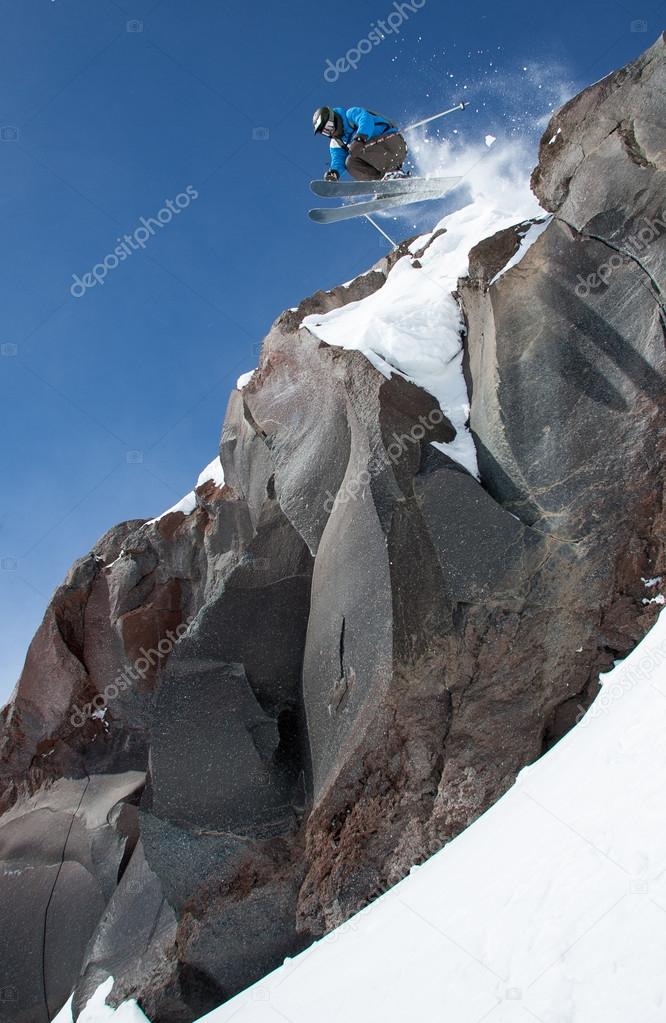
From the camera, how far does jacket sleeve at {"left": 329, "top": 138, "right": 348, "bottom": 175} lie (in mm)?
11336

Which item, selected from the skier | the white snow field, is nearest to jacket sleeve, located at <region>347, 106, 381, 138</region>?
the skier

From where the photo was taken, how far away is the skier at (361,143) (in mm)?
11125

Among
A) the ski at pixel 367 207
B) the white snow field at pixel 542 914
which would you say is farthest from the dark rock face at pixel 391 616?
the ski at pixel 367 207

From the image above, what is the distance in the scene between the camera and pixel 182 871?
356 inches

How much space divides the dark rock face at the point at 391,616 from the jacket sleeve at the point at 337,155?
2.66 metres

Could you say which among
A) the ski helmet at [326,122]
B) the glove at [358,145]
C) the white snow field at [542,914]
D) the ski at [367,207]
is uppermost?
the ski helmet at [326,122]

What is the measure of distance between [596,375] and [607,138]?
9.72ft

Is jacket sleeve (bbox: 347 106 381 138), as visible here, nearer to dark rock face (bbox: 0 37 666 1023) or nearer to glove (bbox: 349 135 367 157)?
glove (bbox: 349 135 367 157)

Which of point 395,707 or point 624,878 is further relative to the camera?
point 395,707

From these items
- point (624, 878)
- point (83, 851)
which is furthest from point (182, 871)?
point (624, 878)

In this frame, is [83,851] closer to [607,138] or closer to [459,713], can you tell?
[459,713]

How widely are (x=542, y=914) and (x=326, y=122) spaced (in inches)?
421

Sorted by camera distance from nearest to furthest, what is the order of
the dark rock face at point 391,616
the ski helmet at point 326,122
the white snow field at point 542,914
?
the white snow field at point 542,914
the dark rock face at point 391,616
the ski helmet at point 326,122

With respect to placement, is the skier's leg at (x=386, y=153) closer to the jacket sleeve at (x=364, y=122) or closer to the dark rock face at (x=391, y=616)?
the jacket sleeve at (x=364, y=122)
